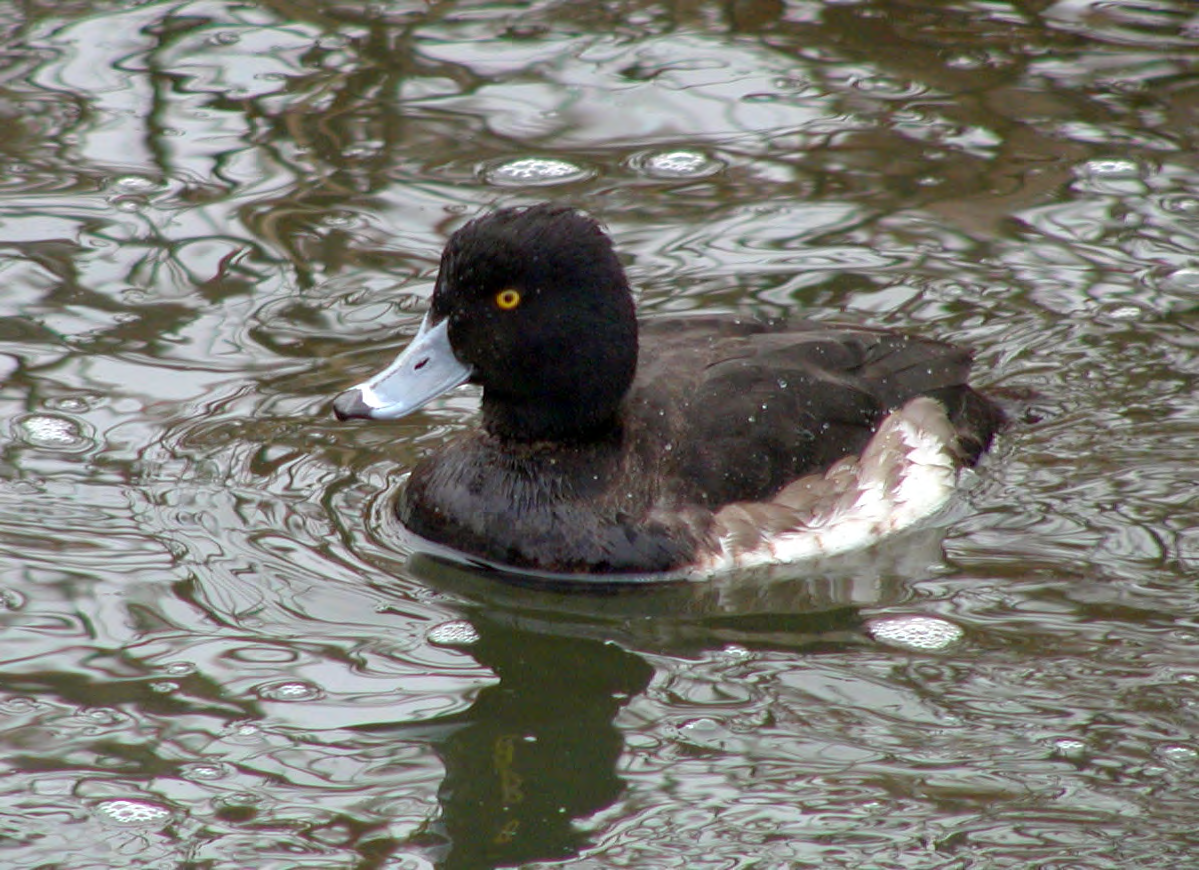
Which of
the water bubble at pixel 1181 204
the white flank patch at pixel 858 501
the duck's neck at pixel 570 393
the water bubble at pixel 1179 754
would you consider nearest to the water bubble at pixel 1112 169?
the water bubble at pixel 1181 204

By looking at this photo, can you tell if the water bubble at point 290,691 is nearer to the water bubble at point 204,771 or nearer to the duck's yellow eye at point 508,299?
the water bubble at point 204,771

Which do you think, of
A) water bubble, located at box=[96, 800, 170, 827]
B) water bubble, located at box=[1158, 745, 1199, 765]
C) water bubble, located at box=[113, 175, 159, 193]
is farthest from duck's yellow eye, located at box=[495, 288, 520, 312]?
water bubble, located at box=[113, 175, 159, 193]

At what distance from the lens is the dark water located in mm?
4992

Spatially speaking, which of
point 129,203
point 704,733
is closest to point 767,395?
point 704,733

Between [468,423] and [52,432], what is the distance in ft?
5.06

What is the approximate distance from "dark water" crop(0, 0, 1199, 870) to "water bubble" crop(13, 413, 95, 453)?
26 millimetres

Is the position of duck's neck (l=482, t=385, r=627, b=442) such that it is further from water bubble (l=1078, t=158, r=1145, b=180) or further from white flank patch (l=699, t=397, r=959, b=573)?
water bubble (l=1078, t=158, r=1145, b=180)

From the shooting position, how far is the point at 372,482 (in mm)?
6770

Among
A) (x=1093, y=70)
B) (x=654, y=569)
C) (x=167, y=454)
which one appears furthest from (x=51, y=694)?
(x=1093, y=70)

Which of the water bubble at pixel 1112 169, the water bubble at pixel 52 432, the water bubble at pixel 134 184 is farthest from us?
the water bubble at pixel 1112 169

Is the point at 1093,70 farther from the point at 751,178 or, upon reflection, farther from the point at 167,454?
the point at 167,454

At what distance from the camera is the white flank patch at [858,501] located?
6301 millimetres

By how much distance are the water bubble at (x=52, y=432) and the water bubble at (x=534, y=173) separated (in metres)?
2.51

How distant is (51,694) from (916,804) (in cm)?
249
